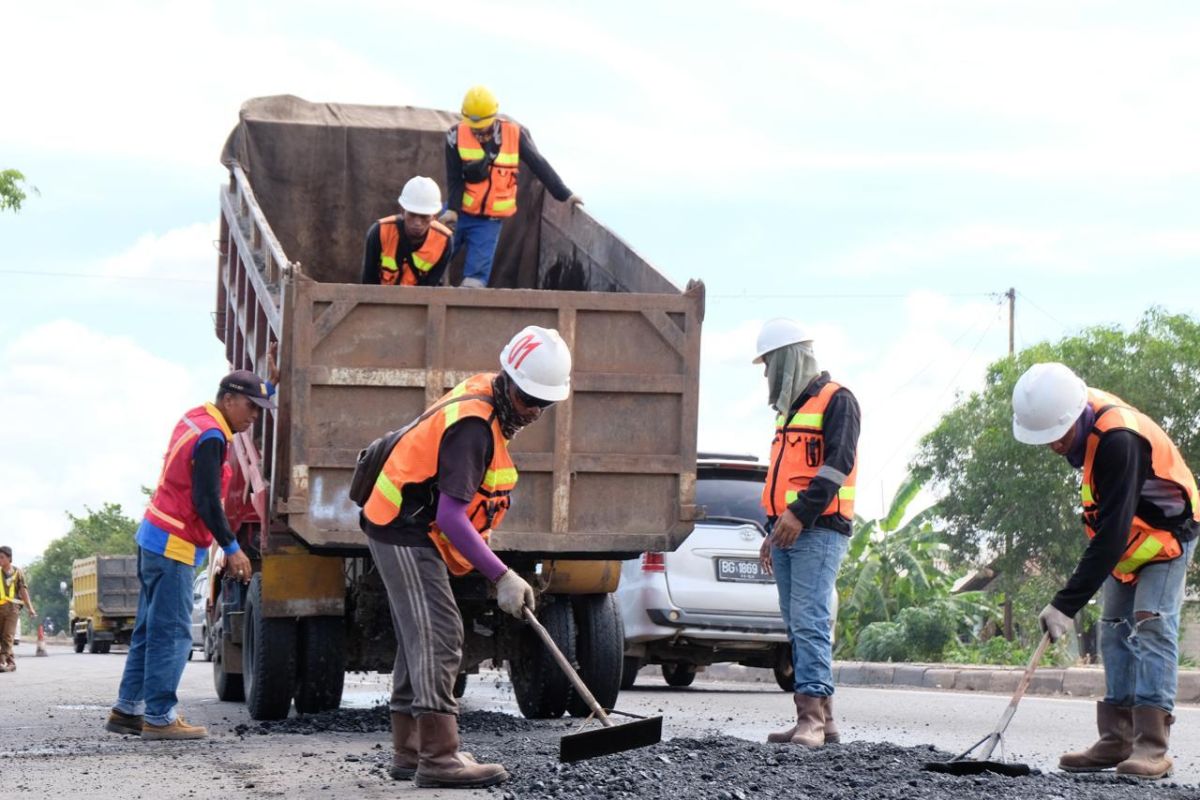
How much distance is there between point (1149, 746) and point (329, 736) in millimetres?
3694

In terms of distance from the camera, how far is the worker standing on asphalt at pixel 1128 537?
6.16m

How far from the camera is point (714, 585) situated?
11.6 meters

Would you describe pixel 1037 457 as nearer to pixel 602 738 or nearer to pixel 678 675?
pixel 678 675

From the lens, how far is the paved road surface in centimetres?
613

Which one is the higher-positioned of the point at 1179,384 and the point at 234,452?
the point at 1179,384

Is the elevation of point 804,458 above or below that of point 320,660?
above

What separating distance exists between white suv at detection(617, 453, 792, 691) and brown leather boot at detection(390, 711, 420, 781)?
17.9 feet

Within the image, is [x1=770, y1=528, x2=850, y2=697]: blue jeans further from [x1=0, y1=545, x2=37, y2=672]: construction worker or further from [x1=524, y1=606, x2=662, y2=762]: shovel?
[x1=0, y1=545, x2=37, y2=672]: construction worker

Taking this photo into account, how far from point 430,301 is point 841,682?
315 inches

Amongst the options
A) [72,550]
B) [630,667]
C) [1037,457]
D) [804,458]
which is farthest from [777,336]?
[72,550]

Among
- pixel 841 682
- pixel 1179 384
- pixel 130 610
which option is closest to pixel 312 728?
pixel 841 682

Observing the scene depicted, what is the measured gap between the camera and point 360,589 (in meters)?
8.17

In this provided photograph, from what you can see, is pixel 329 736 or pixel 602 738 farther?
pixel 329 736

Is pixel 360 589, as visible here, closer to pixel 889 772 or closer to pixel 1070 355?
pixel 889 772
